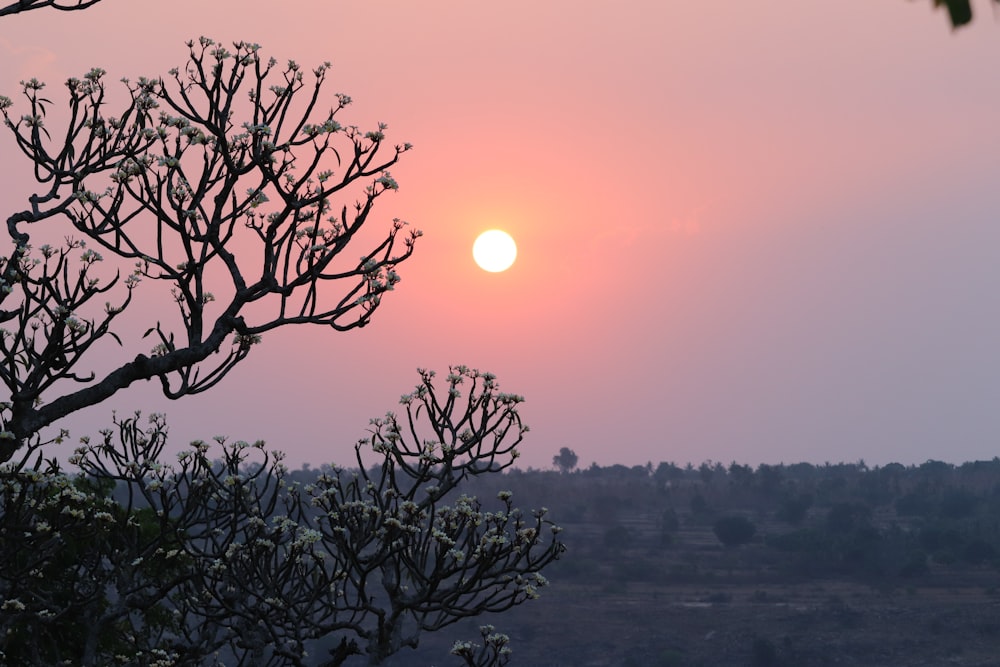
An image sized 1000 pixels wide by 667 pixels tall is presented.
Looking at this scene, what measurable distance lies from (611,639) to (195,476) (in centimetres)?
11708

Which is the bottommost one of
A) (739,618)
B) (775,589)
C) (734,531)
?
(739,618)

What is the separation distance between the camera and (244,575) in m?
21.0

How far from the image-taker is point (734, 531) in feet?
557

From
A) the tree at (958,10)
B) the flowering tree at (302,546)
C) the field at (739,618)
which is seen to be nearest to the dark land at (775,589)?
the field at (739,618)

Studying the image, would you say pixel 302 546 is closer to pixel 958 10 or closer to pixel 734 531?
pixel 958 10

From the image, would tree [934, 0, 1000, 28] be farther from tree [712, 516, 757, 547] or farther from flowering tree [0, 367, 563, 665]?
tree [712, 516, 757, 547]

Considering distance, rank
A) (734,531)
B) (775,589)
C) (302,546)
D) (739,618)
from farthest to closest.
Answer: (734,531) → (775,589) → (739,618) → (302,546)

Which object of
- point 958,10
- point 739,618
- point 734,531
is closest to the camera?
point 958,10

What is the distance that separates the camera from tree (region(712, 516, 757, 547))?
16950cm

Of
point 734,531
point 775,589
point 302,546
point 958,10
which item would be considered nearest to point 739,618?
point 775,589

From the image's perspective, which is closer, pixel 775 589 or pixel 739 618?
pixel 739 618

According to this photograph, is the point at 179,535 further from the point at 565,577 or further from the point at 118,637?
the point at 565,577

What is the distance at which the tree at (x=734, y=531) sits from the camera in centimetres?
16950

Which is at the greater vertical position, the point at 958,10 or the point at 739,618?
the point at 958,10
